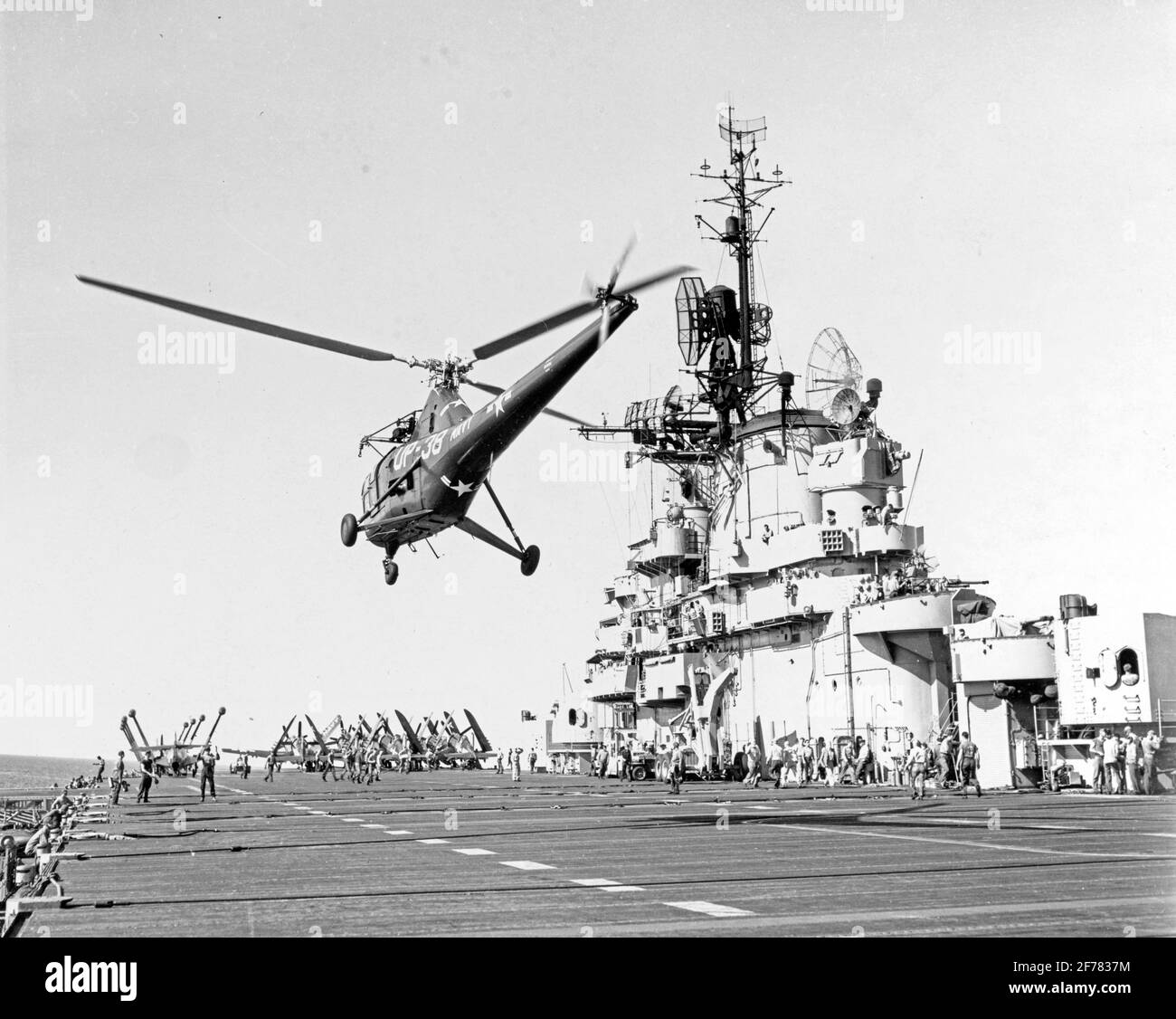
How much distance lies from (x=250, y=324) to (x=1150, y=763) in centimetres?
2344

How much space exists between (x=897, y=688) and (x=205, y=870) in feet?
97.2

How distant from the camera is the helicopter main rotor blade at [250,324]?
18.5 m

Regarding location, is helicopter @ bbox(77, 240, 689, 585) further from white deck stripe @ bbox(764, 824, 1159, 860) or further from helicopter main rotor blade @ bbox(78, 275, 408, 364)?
white deck stripe @ bbox(764, 824, 1159, 860)

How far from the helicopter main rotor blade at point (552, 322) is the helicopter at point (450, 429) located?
0.06 feet

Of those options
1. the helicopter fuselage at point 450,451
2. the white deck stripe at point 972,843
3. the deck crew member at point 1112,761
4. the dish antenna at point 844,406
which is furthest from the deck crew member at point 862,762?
the helicopter fuselage at point 450,451

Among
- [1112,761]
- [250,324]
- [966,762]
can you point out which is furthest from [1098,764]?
[250,324]

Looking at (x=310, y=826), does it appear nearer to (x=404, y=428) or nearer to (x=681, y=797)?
(x=404, y=428)

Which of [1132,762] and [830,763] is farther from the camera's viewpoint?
[830,763]

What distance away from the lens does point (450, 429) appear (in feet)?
74.2

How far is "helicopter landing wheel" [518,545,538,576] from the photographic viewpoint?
24.1 m

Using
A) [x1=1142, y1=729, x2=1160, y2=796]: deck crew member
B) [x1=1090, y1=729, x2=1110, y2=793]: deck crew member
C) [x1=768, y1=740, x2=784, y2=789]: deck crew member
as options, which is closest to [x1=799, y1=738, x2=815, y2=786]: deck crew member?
[x1=768, y1=740, x2=784, y2=789]: deck crew member

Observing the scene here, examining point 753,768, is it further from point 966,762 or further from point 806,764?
point 966,762

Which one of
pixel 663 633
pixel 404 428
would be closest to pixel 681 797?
pixel 404 428
